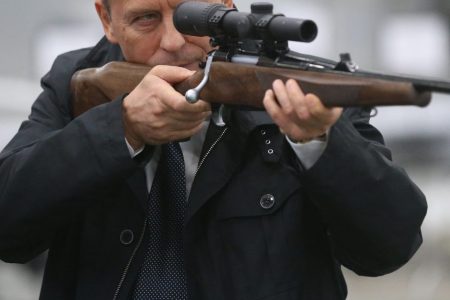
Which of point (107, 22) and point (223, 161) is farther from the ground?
point (107, 22)

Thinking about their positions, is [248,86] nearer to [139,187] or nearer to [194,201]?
[194,201]

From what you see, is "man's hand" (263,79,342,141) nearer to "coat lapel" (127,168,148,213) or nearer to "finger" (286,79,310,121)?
"finger" (286,79,310,121)

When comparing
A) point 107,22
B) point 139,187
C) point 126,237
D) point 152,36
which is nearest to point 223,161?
point 139,187

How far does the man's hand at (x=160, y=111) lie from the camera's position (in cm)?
333

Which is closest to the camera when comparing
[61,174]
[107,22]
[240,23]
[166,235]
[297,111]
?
[297,111]

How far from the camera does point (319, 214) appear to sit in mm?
3500

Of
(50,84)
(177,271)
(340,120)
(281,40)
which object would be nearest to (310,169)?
(340,120)

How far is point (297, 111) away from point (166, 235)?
0.77 metres

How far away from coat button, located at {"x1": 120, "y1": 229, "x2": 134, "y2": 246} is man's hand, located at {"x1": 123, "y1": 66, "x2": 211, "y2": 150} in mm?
281

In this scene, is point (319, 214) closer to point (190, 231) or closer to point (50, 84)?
point (190, 231)

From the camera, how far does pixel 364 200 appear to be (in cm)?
327

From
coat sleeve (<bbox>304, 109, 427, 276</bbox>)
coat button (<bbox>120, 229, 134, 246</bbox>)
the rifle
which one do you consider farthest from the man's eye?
coat sleeve (<bbox>304, 109, 427, 276</bbox>)

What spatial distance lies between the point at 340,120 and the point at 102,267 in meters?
0.90

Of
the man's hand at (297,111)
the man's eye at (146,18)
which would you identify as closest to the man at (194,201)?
the man's eye at (146,18)
